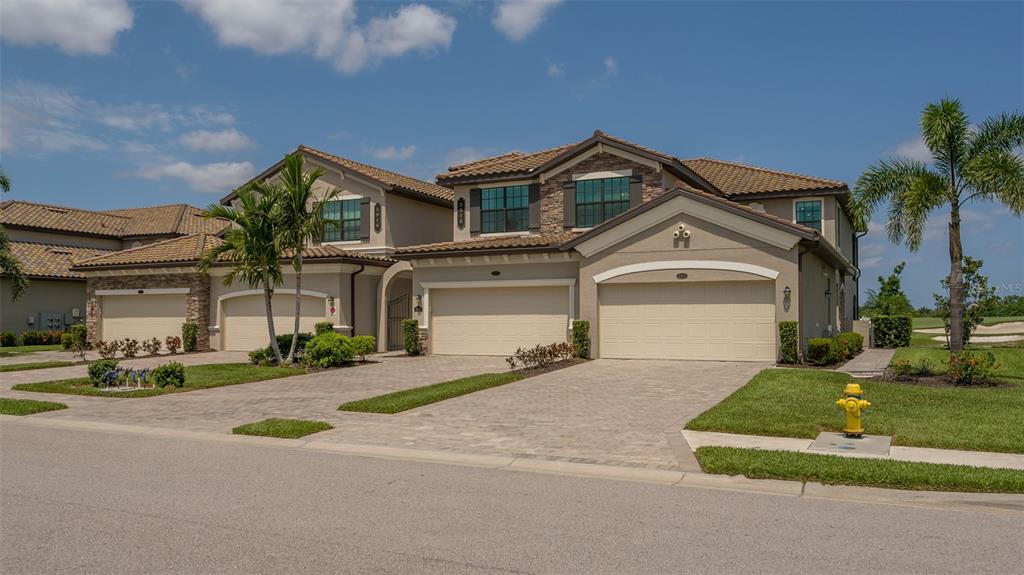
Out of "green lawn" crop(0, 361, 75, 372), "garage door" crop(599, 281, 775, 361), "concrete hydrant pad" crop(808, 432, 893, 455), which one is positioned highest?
"garage door" crop(599, 281, 775, 361)

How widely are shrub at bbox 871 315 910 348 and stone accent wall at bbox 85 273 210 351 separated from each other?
2594cm

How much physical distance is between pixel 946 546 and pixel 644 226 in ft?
53.0

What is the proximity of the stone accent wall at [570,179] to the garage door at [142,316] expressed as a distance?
47.8 ft

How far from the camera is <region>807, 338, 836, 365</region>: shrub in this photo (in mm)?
19859

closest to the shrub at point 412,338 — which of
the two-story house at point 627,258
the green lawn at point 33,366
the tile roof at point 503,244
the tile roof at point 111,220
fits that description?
the two-story house at point 627,258

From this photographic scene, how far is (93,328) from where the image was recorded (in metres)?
31.0

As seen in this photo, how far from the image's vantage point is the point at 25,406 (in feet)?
46.0

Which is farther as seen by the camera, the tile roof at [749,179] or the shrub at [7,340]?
the shrub at [7,340]

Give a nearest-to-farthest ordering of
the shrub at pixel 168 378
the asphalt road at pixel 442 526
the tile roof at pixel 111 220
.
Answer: the asphalt road at pixel 442 526, the shrub at pixel 168 378, the tile roof at pixel 111 220

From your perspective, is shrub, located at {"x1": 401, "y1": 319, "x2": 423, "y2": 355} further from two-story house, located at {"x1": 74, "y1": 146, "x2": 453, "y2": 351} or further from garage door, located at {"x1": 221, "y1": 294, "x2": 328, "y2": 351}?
garage door, located at {"x1": 221, "y1": 294, "x2": 328, "y2": 351}

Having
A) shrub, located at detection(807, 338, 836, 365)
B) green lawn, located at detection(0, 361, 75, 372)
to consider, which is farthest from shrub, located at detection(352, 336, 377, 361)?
shrub, located at detection(807, 338, 836, 365)

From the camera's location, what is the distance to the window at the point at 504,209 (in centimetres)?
2675

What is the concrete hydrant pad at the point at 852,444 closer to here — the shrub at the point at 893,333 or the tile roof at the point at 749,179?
the tile roof at the point at 749,179

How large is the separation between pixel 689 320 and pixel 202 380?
12.8 m
